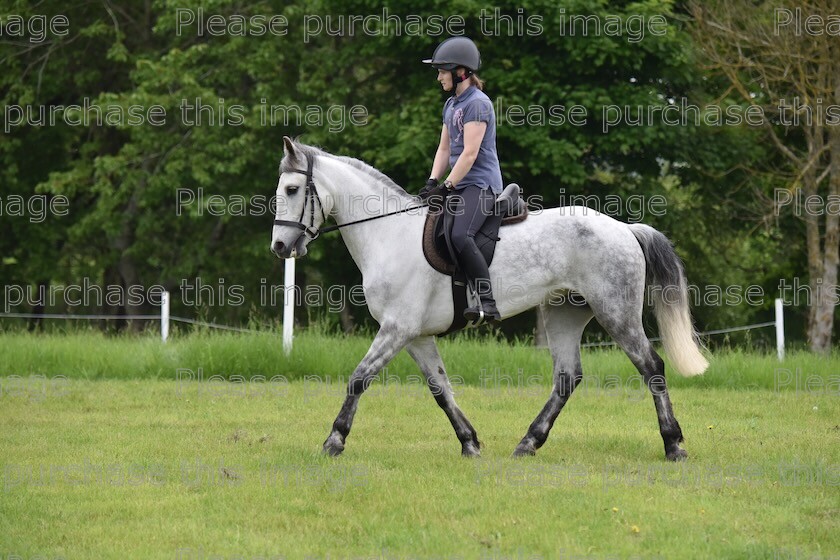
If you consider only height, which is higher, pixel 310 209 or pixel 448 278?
pixel 310 209

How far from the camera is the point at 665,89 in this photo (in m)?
23.4

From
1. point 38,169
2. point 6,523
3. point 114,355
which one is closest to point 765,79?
point 114,355

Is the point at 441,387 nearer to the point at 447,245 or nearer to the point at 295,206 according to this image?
the point at 447,245

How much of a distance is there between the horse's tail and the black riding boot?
1443 mm

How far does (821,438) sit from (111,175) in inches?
808

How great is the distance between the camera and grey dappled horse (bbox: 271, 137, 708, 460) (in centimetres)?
829

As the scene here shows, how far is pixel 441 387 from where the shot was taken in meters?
8.58

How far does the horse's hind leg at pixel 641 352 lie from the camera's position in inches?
333

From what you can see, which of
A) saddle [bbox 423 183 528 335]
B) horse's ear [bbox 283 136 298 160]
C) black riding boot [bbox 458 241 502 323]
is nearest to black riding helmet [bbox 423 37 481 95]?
saddle [bbox 423 183 528 335]

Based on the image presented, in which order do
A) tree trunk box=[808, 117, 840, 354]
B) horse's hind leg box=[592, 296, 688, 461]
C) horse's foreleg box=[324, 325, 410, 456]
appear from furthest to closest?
tree trunk box=[808, 117, 840, 354] < horse's hind leg box=[592, 296, 688, 461] < horse's foreleg box=[324, 325, 410, 456]

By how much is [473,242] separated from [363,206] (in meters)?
1.05

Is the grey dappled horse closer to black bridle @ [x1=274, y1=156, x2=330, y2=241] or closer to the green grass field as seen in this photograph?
black bridle @ [x1=274, y1=156, x2=330, y2=241]

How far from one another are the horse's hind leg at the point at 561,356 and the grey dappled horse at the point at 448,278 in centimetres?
3

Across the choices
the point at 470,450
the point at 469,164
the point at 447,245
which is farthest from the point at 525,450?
the point at 469,164
